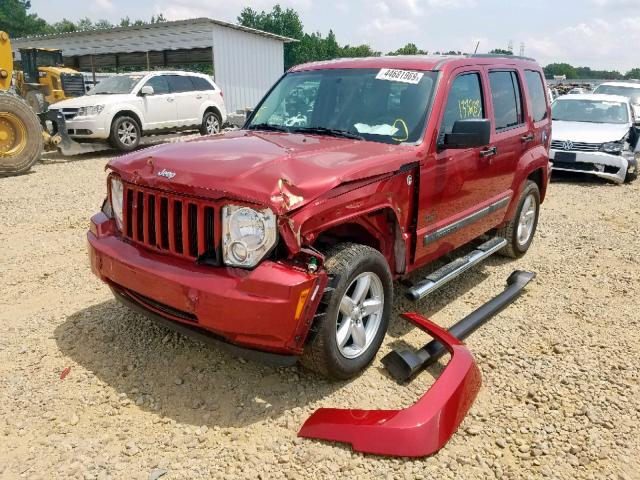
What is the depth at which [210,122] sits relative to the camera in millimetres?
14008

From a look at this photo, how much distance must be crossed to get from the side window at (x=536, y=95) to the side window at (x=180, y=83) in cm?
986

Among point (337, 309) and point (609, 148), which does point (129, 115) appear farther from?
point (337, 309)

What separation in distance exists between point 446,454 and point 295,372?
41.8 inches

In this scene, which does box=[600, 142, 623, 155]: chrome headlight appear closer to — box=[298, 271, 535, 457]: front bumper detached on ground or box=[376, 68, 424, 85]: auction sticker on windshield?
→ box=[376, 68, 424, 85]: auction sticker on windshield

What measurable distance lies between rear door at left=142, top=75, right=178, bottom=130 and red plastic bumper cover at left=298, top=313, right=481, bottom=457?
36.6ft

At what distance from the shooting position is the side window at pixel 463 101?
12.5 feet

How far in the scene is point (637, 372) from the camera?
339 cm

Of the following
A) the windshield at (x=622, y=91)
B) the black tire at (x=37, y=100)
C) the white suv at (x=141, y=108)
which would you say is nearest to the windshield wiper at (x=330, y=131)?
the white suv at (x=141, y=108)

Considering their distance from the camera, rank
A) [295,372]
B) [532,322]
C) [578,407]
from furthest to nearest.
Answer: [532,322] < [295,372] < [578,407]

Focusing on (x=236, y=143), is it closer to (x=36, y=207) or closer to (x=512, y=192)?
(x=512, y=192)

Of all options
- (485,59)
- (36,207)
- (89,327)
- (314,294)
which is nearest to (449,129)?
(485,59)

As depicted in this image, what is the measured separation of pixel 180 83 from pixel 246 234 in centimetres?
1181

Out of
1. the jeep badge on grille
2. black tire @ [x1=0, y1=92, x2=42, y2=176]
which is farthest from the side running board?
black tire @ [x1=0, y1=92, x2=42, y2=176]

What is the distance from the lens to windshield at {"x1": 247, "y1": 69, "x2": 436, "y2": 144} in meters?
3.63
